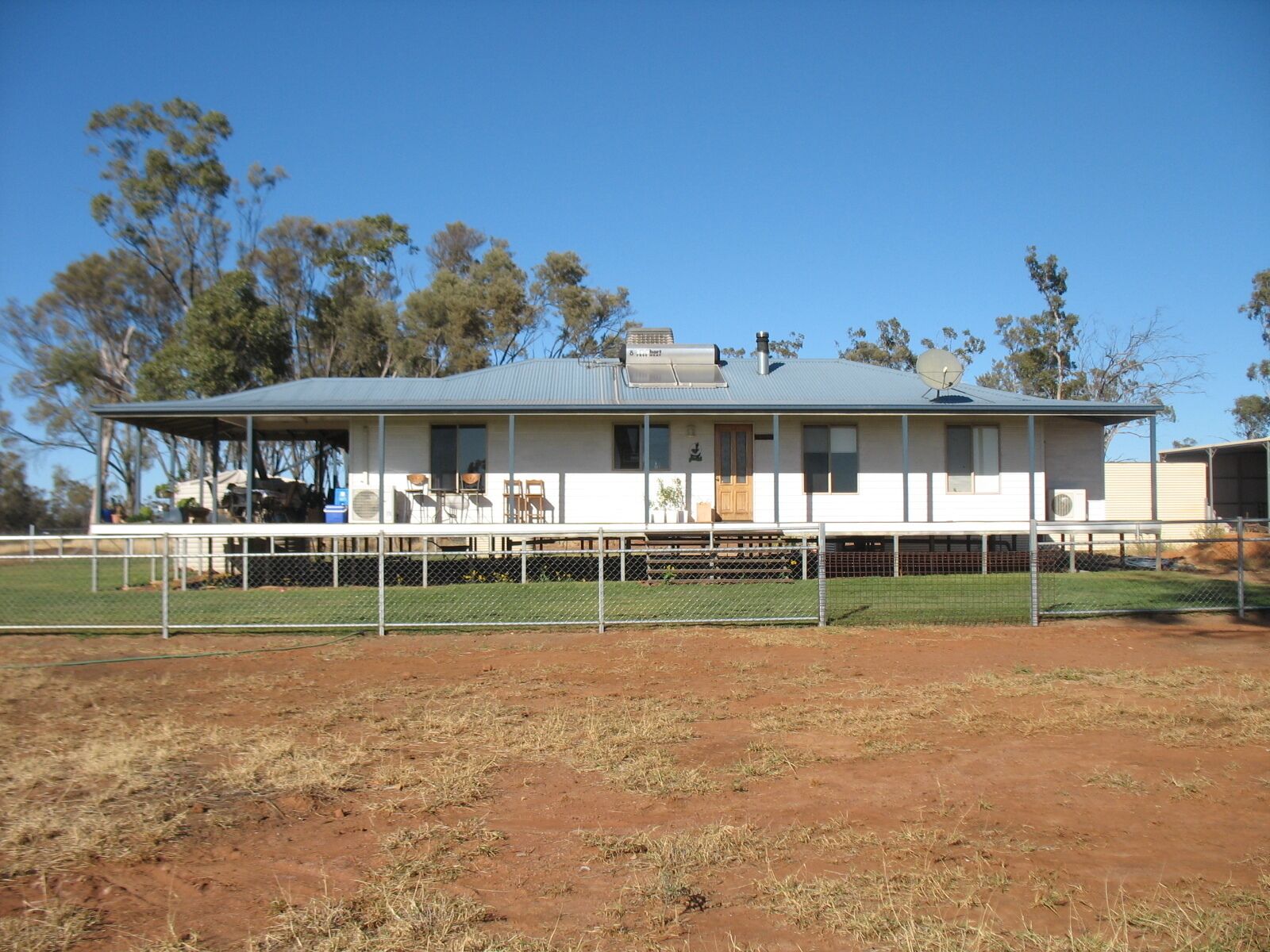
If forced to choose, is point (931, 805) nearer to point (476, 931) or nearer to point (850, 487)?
point (476, 931)

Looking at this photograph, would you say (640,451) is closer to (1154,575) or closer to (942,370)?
(942,370)

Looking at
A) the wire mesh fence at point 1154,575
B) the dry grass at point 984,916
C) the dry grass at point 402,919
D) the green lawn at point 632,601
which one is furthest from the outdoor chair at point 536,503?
the dry grass at point 984,916

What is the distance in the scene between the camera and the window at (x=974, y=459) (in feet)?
64.8

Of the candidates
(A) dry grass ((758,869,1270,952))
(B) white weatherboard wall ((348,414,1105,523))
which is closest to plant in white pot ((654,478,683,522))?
(B) white weatherboard wall ((348,414,1105,523))

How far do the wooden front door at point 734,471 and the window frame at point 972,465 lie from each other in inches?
154

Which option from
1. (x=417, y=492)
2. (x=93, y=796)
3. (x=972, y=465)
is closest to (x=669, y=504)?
(x=417, y=492)

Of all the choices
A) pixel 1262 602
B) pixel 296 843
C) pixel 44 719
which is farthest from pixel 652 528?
pixel 296 843

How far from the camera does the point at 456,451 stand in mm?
19641

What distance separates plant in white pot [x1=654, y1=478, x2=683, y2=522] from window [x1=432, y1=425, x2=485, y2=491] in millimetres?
3615

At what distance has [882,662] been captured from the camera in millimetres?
9695

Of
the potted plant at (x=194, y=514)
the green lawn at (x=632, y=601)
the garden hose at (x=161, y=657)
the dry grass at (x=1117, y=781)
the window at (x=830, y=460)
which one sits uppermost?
the window at (x=830, y=460)

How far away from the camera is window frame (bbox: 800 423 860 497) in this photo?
771 inches

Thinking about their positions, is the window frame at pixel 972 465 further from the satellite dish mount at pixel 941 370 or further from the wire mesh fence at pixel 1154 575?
the wire mesh fence at pixel 1154 575

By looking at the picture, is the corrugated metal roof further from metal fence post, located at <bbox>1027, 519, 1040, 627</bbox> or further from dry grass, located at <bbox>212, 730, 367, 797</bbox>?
dry grass, located at <bbox>212, 730, 367, 797</bbox>
